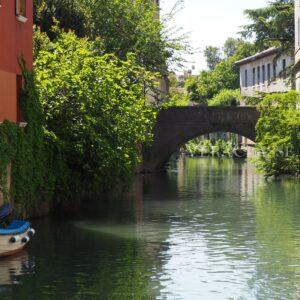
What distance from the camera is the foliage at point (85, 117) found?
1244 inches

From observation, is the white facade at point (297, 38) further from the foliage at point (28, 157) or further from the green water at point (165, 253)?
the foliage at point (28, 157)

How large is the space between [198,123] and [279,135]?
940 centimetres

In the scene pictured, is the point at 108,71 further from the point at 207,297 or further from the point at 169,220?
the point at 207,297

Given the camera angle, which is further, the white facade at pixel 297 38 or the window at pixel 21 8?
the white facade at pixel 297 38

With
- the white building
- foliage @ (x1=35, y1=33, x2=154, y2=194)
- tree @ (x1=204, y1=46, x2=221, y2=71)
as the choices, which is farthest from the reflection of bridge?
tree @ (x1=204, y1=46, x2=221, y2=71)

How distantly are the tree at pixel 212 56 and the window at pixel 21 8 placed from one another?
405 feet

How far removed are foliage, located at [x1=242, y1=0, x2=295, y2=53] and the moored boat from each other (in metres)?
39.5

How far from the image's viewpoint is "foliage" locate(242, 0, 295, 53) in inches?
2343

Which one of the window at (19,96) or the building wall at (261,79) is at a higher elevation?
the building wall at (261,79)

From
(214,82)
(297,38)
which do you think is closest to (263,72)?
(297,38)

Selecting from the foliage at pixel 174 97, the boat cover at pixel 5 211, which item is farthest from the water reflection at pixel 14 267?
the foliage at pixel 174 97

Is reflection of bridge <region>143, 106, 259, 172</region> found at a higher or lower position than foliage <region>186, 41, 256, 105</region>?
lower

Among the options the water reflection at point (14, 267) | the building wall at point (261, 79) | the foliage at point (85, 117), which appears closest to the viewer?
the water reflection at point (14, 267)

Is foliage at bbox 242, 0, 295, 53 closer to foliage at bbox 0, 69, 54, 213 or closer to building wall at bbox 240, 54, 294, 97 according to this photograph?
building wall at bbox 240, 54, 294, 97
